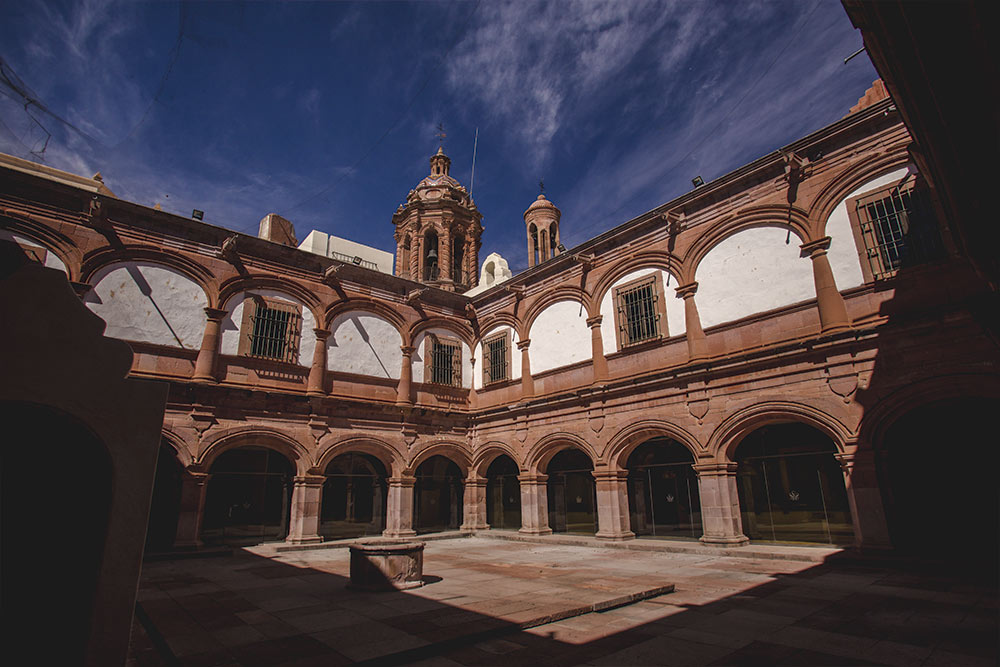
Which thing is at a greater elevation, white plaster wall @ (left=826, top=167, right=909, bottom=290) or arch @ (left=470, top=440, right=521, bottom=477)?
white plaster wall @ (left=826, top=167, right=909, bottom=290)

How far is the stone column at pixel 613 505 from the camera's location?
532 inches

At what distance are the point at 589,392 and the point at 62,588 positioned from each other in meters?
12.5

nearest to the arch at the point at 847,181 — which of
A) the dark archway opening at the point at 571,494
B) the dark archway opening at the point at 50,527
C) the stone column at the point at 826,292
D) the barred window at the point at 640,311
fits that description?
the stone column at the point at 826,292

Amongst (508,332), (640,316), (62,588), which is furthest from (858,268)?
(62,588)

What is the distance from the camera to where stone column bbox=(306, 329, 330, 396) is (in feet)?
50.1

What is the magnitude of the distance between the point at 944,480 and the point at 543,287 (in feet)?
35.5

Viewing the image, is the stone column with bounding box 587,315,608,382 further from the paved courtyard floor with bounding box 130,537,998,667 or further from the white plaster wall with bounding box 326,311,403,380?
the white plaster wall with bounding box 326,311,403,380

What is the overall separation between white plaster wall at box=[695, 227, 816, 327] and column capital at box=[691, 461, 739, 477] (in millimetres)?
3261

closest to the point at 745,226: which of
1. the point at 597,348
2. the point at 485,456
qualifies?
the point at 597,348

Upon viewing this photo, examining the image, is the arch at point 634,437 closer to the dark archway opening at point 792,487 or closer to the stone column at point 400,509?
the dark archway opening at point 792,487

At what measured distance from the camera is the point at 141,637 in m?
5.80

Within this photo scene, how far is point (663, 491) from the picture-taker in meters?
14.2

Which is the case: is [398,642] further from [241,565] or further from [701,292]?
[701,292]

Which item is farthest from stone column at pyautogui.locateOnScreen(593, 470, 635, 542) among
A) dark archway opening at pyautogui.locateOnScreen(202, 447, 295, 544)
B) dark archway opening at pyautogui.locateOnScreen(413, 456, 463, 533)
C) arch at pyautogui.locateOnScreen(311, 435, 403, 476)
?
dark archway opening at pyautogui.locateOnScreen(202, 447, 295, 544)
